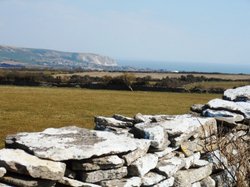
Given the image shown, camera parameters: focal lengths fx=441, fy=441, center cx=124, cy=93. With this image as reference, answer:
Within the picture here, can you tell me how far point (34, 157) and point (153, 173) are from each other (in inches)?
70.8

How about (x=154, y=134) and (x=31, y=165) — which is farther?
(x=154, y=134)

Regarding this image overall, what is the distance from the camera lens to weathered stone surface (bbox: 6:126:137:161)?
16.4 feet

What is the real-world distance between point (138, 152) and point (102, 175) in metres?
0.63

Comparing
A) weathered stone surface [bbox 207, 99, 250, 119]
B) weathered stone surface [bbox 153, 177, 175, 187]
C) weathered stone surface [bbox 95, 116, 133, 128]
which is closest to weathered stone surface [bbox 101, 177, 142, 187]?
weathered stone surface [bbox 153, 177, 175, 187]

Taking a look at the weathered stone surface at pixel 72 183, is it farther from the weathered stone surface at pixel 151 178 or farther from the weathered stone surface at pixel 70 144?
the weathered stone surface at pixel 151 178

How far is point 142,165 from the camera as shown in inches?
221

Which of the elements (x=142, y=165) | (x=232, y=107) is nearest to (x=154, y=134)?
(x=142, y=165)

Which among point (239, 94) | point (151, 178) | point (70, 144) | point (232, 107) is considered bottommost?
point (151, 178)

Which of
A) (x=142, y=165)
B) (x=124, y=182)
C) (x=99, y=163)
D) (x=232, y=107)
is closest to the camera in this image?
(x=99, y=163)

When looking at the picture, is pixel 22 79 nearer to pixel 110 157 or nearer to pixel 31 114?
pixel 31 114

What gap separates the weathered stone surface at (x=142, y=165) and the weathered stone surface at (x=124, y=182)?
0.09 meters

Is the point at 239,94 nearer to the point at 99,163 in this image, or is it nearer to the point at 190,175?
the point at 190,175

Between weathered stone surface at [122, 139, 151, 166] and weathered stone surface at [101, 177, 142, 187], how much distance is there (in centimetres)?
20

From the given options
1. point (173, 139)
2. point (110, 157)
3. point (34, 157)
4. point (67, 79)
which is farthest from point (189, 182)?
point (67, 79)
